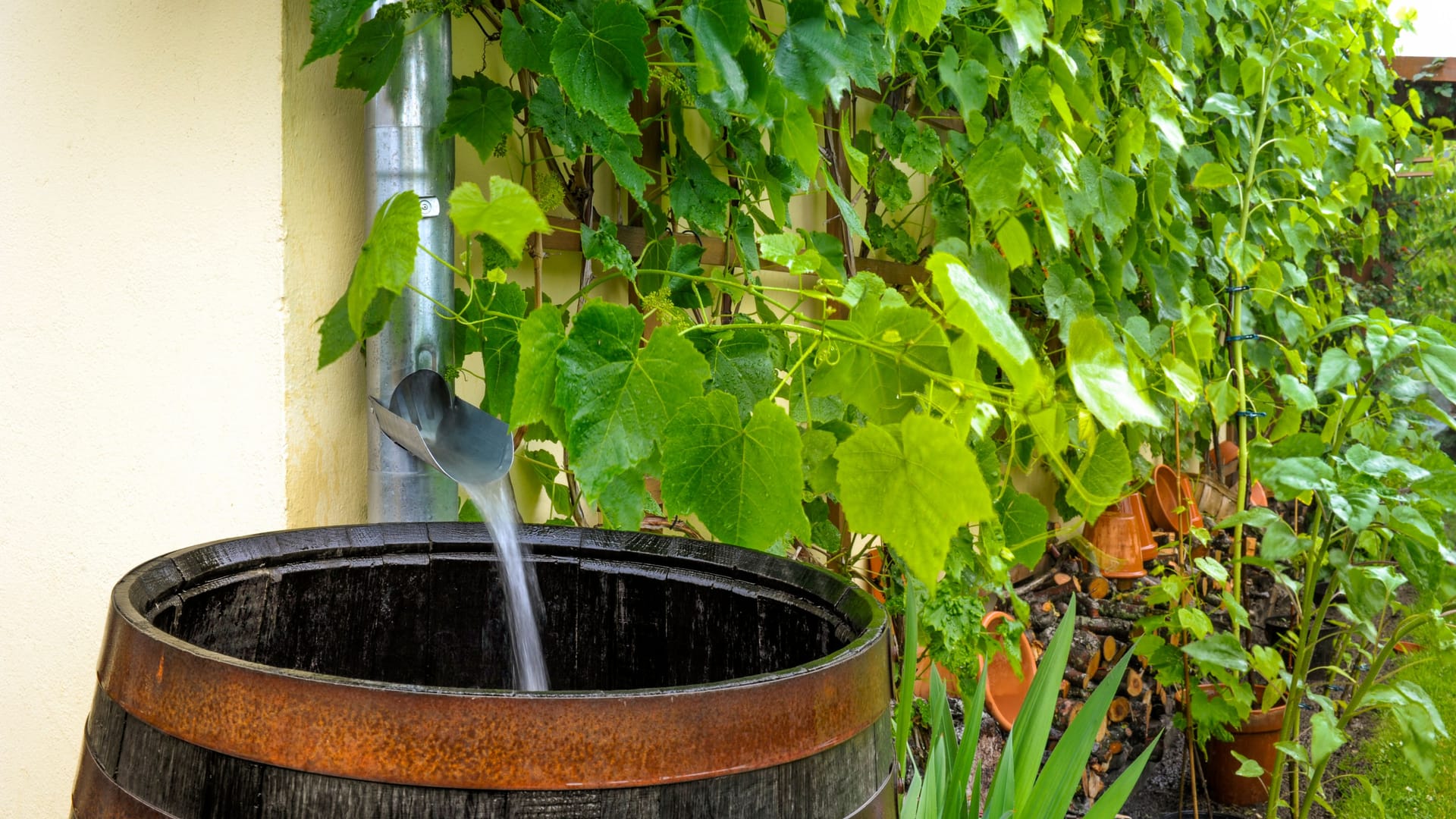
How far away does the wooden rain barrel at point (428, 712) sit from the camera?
511 millimetres

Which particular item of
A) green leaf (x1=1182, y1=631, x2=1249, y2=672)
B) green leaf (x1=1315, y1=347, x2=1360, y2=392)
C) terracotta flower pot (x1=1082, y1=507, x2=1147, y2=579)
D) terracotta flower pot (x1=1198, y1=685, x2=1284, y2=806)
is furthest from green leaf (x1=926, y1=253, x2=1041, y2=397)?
terracotta flower pot (x1=1082, y1=507, x2=1147, y2=579)

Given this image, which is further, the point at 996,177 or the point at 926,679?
the point at 926,679

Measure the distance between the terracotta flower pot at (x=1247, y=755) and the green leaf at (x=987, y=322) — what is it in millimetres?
2247

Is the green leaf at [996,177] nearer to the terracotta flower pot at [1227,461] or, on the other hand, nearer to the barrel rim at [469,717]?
the barrel rim at [469,717]

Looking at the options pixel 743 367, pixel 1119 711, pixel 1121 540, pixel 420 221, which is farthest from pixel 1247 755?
pixel 420 221

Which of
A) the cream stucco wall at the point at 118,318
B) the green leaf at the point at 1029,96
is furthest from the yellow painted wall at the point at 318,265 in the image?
the green leaf at the point at 1029,96

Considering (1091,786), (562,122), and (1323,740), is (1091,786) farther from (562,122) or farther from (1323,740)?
(562,122)

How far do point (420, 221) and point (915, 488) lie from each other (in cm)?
61

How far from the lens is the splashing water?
0.93 m

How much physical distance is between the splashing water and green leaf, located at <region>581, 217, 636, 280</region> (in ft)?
1.33

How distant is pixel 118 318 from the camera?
1.24 m

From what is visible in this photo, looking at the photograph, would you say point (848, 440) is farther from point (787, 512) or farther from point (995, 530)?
point (995, 530)

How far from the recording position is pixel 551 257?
5.00ft

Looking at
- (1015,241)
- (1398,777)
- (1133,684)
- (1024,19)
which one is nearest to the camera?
(1024,19)
